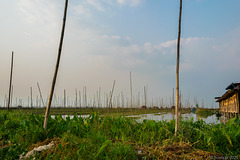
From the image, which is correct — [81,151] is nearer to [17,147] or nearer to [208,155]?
[17,147]

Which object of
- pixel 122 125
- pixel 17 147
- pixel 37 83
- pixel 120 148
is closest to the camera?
pixel 120 148

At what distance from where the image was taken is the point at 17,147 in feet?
12.2

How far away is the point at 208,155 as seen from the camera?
288 centimetres

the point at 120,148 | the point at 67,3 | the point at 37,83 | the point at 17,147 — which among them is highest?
the point at 67,3

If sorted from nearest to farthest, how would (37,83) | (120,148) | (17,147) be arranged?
(120,148) → (17,147) → (37,83)

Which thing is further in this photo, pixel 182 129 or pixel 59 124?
pixel 59 124

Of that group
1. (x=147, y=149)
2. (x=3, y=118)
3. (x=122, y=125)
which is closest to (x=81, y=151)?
(x=147, y=149)

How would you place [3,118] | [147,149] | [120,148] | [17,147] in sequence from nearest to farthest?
[120,148] < [147,149] < [17,147] < [3,118]

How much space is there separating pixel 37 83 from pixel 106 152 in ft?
36.8

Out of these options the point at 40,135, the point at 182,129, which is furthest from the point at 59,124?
the point at 182,129

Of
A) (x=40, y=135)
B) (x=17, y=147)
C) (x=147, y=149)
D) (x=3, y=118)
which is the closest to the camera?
(x=147, y=149)

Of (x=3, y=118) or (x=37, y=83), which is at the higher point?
(x=37, y=83)

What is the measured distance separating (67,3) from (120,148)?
4032 mm

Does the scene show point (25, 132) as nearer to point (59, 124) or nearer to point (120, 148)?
point (59, 124)
